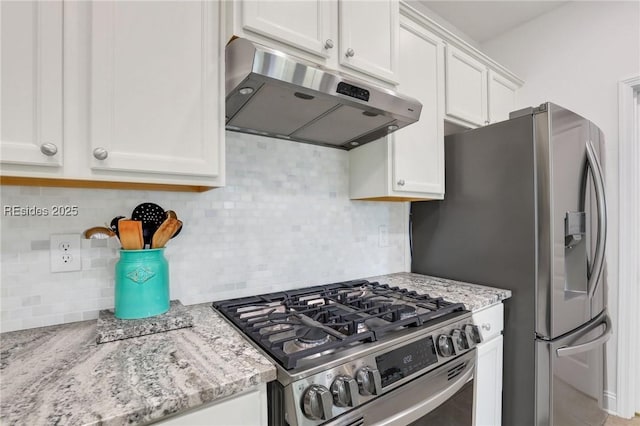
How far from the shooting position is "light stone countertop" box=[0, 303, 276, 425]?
23.1 inches

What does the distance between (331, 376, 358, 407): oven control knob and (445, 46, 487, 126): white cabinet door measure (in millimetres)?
1652

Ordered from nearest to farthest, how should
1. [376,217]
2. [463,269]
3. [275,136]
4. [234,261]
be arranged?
1. [234,261]
2. [275,136]
3. [463,269]
4. [376,217]

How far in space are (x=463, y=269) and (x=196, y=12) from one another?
1.76m

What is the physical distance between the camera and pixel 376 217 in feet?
6.31

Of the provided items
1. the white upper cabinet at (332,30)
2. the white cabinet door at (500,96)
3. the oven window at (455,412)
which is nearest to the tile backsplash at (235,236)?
the white upper cabinet at (332,30)

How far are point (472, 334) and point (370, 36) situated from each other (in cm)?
134

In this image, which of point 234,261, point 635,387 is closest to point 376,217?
point 234,261

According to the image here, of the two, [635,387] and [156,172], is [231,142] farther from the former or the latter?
[635,387]

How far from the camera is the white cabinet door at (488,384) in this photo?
134cm

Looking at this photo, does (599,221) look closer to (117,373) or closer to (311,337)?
(311,337)

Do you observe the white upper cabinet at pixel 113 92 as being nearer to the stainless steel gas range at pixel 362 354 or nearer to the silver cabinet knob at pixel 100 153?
the silver cabinet knob at pixel 100 153

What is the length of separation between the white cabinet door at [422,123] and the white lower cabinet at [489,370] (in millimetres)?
696

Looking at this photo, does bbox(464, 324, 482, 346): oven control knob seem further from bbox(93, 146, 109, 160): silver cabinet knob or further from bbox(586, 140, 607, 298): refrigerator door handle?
bbox(93, 146, 109, 160): silver cabinet knob

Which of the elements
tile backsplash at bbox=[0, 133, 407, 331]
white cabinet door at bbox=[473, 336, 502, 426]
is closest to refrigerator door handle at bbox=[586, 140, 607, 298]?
white cabinet door at bbox=[473, 336, 502, 426]
